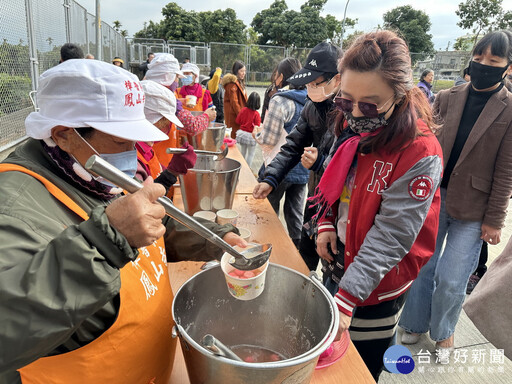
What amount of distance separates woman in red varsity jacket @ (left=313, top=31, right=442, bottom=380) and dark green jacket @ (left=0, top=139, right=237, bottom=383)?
878 millimetres

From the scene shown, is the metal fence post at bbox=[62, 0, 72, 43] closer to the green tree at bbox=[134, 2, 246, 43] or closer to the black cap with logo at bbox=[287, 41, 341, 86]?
the black cap with logo at bbox=[287, 41, 341, 86]

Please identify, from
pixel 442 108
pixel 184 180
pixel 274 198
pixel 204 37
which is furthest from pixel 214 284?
pixel 204 37

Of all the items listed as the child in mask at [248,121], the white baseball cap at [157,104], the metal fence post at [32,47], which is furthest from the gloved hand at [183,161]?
the metal fence post at [32,47]

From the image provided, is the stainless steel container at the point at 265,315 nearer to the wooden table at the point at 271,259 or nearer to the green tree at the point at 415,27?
the wooden table at the point at 271,259

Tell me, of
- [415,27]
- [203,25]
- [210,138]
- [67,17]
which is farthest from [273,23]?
[210,138]

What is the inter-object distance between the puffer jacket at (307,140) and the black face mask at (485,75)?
973 millimetres

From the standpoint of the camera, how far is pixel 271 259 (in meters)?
1.87

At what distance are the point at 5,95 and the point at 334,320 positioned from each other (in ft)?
16.0

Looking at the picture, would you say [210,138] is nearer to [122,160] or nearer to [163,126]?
[163,126]

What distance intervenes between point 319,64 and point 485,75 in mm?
1100

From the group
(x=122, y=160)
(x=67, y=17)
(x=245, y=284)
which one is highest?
(x=67, y=17)

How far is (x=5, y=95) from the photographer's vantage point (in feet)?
13.3

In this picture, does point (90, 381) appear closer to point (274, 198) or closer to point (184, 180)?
point (184, 180)

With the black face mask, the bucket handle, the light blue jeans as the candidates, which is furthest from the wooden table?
the black face mask
